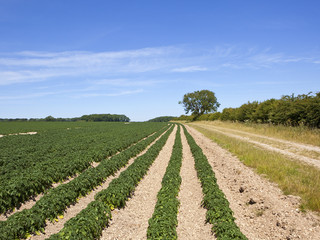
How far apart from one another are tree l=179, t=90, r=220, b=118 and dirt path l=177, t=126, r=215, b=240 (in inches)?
3571

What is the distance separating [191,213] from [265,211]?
2599 millimetres

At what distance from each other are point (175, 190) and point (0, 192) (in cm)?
680

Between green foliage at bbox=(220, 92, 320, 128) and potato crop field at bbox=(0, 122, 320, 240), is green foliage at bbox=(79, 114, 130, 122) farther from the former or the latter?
potato crop field at bbox=(0, 122, 320, 240)

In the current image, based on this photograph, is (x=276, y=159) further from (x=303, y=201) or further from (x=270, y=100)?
(x=270, y=100)

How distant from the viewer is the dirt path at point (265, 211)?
5.72 metres

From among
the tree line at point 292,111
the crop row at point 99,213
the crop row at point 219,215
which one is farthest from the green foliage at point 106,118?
the crop row at point 219,215

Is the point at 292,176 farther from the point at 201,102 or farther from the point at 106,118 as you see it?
the point at 106,118

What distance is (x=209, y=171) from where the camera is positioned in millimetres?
11398

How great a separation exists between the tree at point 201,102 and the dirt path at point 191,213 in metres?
90.7

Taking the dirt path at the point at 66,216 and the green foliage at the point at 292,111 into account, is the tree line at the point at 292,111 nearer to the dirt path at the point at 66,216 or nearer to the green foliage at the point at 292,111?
the green foliage at the point at 292,111

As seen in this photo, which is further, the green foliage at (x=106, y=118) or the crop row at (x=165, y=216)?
the green foliage at (x=106, y=118)

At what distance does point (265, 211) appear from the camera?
699 cm

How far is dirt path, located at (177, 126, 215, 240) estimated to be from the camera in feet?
20.5

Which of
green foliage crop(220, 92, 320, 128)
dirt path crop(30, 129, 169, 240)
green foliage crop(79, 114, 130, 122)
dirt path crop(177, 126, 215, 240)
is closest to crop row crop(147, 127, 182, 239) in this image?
dirt path crop(177, 126, 215, 240)
